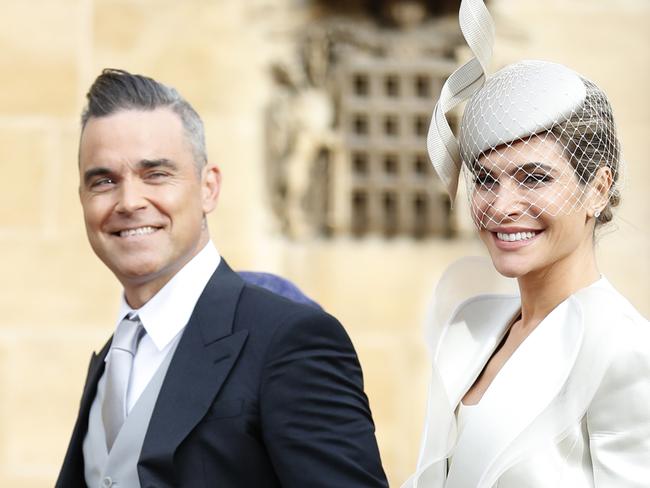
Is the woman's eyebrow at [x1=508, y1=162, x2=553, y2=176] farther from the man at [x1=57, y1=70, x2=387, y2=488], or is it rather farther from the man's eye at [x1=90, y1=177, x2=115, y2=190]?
the man's eye at [x1=90, y1=177, x2=115, y2=190]

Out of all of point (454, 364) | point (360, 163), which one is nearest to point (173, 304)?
point (454, 364)

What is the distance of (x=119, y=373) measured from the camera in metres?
2.20

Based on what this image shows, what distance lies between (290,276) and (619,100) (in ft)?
4.44

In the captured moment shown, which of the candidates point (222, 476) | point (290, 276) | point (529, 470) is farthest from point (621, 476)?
point (290, 276)

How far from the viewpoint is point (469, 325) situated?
2.25 metres

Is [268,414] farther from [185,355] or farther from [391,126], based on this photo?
[391,126]

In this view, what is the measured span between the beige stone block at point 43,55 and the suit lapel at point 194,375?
97.4 inches

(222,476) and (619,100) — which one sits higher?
(619,100)

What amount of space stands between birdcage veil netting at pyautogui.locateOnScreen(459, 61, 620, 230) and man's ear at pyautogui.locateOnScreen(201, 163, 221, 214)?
525 millimetres

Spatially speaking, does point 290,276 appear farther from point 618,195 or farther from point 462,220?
point 618,195

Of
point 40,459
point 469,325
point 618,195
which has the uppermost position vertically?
point 618,195

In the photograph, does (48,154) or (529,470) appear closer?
(529,470)

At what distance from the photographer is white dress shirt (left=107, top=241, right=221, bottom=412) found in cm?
220

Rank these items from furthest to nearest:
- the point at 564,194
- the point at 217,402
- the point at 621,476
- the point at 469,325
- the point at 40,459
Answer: the point at 40,459 < the point at 469,325 < the point at 217,402 < the point at 564,194 < the point at 621,476
